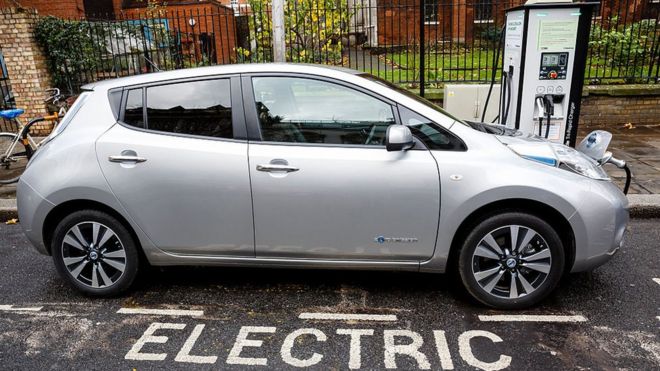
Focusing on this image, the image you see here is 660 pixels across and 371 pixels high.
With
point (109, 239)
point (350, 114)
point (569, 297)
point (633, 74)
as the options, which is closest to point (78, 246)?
point (109, 239)

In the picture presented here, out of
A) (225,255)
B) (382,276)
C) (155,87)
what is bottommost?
(382,276)

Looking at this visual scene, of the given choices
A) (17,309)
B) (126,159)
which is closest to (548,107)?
(126,159)

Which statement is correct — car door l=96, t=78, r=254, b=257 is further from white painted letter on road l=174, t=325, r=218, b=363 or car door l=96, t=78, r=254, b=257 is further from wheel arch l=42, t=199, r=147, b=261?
white painted letter on road l=174, t=325, r=218, b=363

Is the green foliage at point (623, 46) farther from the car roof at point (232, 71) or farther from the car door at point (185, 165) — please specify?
the car door at point (185, 165)

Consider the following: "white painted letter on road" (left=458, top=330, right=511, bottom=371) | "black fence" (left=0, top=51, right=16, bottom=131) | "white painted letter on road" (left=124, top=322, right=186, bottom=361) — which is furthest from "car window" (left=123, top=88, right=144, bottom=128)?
"black fence" (left=0, top=51, right=16, bottom=131)

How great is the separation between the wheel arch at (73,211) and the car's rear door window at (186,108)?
0.65 m

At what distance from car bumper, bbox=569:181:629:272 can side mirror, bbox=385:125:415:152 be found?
3.87 ft

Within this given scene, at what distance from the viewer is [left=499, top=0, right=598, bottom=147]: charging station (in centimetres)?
551

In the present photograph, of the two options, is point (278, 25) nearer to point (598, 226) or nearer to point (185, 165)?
point (185, 165)

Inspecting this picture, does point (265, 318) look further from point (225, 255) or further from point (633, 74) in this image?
point (633, 74)

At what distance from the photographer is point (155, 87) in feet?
12.6

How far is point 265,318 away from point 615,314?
7.77 feet

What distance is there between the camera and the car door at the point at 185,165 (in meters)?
3.60

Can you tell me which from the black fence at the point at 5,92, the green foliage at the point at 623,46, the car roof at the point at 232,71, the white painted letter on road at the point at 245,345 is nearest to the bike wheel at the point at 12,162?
the black fence at the point at 5,92
